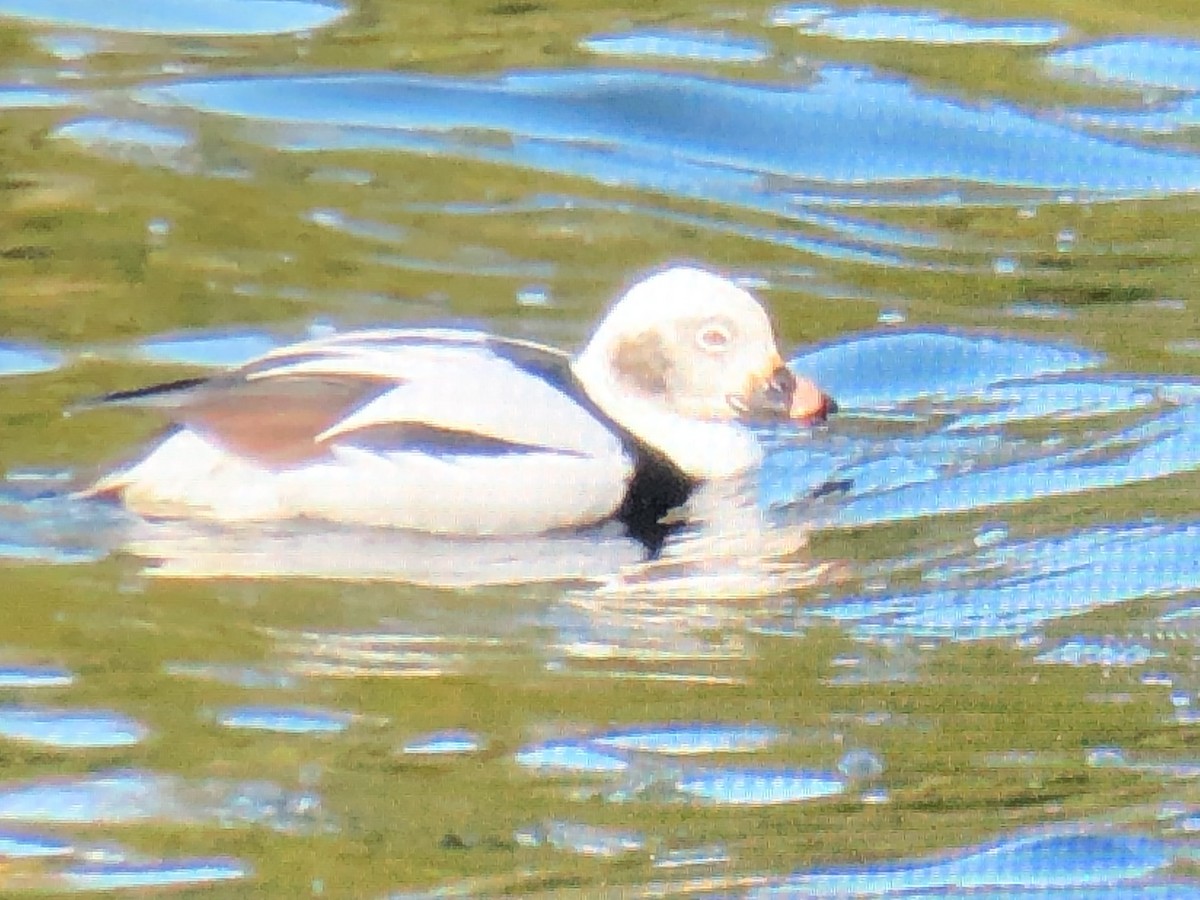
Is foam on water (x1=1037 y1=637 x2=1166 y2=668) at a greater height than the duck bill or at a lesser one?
lesser

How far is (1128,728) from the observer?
618 centimetres

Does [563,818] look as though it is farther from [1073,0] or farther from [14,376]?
[1073,0]

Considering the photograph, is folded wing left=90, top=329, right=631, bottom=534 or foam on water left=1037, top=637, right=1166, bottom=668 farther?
folded wing left=90, top=329, right=631, bottom=534

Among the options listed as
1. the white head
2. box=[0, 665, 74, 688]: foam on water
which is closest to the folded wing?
the white head

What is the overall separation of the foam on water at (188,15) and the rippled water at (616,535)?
0.03 meters

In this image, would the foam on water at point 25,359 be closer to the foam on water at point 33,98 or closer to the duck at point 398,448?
the duck at point 398,448

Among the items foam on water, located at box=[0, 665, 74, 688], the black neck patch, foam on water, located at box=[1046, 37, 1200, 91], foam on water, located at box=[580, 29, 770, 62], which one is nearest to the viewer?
foam on water, located at box=[0, 665, 74, 688]

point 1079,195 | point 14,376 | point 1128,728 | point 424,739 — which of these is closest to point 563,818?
point 424,739

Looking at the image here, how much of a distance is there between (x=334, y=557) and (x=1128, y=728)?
6.56 ft

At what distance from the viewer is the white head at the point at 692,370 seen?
7891mm

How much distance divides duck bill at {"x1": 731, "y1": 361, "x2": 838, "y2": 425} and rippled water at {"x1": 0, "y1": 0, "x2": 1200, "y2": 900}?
196mm

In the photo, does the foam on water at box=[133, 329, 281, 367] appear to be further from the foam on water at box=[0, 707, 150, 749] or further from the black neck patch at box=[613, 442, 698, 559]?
the foam on water at box=[0, 707, 150, 749]

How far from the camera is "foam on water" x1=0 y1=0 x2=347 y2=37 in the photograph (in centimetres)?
1223

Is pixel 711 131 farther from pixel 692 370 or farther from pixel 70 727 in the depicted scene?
pixel 70 727
